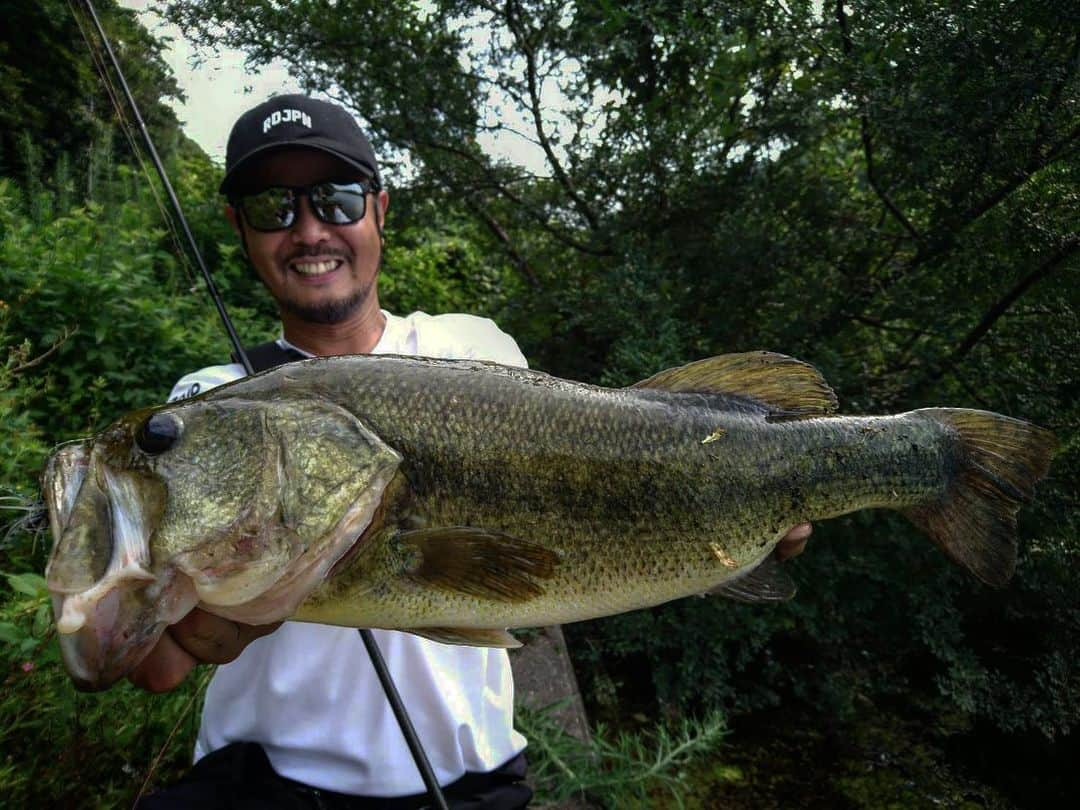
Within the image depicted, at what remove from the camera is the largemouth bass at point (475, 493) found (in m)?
1.31

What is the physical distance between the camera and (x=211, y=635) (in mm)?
1483

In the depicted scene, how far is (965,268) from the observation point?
11.4 feet

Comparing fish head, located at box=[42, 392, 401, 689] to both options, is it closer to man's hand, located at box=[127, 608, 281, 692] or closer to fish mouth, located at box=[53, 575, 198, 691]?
fish mouth, located at box=[53, 575, 198, 691]

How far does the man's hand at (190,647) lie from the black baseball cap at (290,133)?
5.49 ft

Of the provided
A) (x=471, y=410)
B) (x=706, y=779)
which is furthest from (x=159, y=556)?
(x=706, y=779)

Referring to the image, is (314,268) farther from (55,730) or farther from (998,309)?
(998,309)

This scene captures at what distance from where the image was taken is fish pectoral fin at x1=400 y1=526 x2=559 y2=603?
1.48 meters

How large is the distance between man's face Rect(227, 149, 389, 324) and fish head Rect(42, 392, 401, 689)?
1078 mm

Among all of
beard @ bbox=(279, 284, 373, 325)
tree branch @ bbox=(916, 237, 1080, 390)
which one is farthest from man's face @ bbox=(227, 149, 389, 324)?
tree branch @ bbox=(916, 237, 1080, 390)

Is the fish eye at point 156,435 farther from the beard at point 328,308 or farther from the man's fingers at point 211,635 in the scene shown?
the beard at point 328,308

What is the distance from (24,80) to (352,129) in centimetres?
743

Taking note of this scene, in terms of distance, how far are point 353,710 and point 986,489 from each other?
2000 mm

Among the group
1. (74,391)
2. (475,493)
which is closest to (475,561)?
(475,493)

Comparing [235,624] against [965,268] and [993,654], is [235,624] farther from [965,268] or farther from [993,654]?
[993,654]
